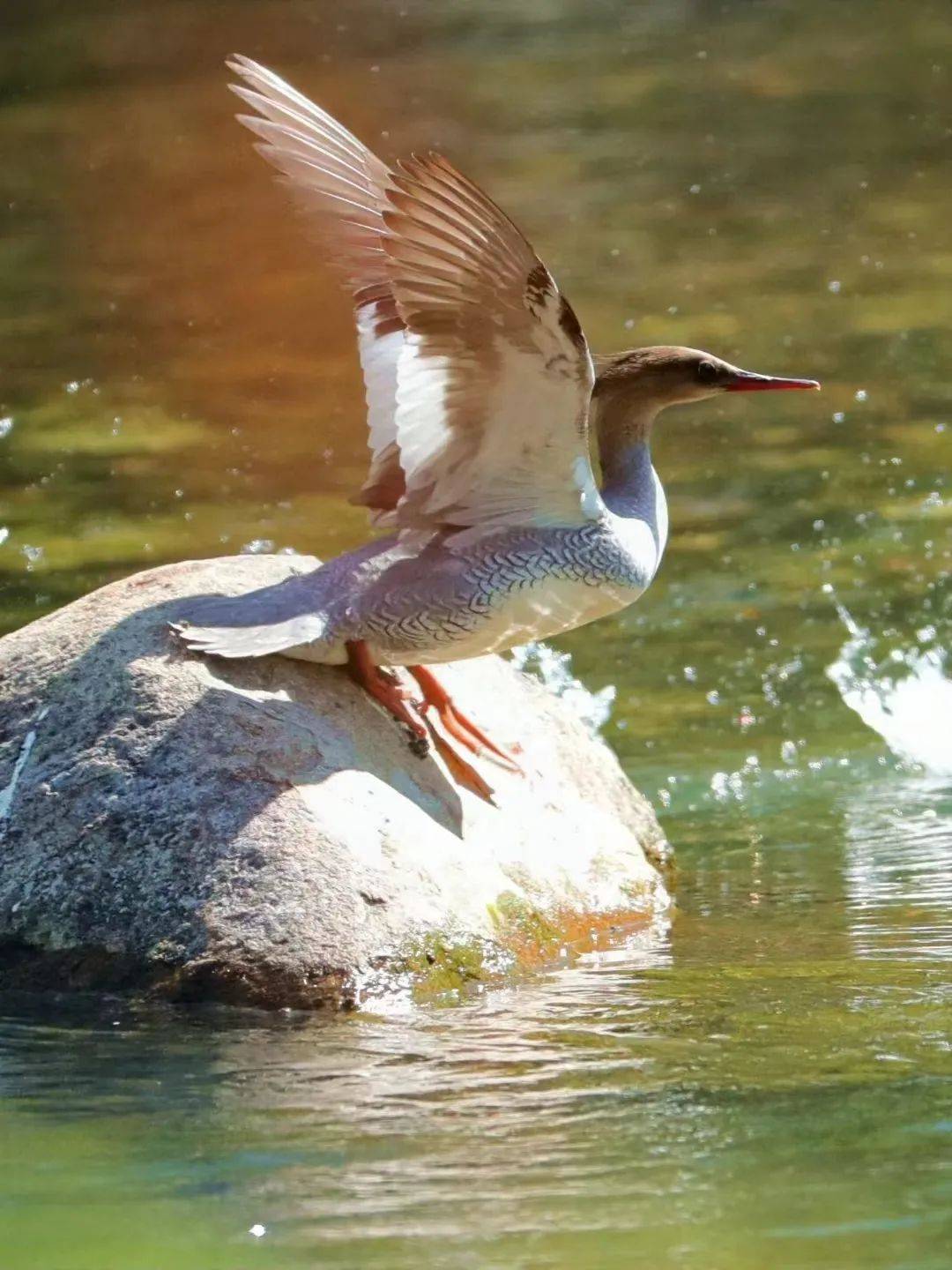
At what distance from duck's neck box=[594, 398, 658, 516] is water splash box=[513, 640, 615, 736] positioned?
10.2ft

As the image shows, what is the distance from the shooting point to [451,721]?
6230 mm

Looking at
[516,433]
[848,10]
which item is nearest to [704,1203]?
[516,433]

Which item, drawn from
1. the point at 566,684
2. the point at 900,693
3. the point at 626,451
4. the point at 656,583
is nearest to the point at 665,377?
the point at 626,451

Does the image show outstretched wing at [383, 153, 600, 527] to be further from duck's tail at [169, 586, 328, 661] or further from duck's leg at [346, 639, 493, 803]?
duck's tail at [169, 586, 328, 661]

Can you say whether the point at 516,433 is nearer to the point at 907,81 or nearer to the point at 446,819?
the point at 446,819

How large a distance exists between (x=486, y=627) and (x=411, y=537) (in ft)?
1.24

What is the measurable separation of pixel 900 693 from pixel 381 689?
13.9 feet

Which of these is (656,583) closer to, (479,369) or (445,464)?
(445,464)

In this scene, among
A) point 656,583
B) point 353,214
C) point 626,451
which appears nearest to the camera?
point 353,214

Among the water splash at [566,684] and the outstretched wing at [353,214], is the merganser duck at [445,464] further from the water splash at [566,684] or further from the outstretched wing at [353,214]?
the water splash at [566,684]

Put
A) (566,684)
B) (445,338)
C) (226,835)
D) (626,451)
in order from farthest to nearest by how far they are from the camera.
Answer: (566,684) → (626,451) → (445,338) → (226,835)

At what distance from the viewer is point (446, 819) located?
5.78 m

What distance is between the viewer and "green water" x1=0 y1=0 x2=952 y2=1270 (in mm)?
3979

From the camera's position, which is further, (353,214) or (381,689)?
(353,214)
